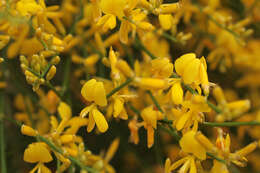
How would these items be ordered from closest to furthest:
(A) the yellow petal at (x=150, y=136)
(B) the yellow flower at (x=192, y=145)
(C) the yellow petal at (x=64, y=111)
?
1. (B) the yellow flower at (x=192, y=145)
2. (A) the yellow petal at (x=150, y=136)
3. (C) the yellow petal at (x=64, y=111)

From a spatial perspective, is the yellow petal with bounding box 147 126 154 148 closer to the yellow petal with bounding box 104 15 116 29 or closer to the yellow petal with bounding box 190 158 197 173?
the yellow petal with bounding box 190 158 197 173

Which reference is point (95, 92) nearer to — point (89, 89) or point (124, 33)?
point (89, 89)

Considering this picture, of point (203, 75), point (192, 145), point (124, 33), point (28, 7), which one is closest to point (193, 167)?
point (192, 145)

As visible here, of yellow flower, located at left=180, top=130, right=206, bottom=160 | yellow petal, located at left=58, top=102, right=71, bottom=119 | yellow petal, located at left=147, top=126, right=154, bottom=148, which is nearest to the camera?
yellow flower, located at left=180, top=130, right=206, bottom=160

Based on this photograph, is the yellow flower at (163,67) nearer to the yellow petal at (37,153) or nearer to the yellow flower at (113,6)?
the yellow flower at (113,6)

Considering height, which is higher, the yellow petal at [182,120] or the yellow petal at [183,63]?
the yellow petal at [183,63]

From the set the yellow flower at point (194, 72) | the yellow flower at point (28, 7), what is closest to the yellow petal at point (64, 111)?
the yellow flower at point (28, 7)

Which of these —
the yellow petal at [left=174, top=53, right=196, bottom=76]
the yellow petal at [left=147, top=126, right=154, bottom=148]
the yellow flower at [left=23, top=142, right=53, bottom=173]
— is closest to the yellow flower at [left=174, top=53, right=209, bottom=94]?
the yellow petal at [left=174, top=53, right=196, bottom=76]

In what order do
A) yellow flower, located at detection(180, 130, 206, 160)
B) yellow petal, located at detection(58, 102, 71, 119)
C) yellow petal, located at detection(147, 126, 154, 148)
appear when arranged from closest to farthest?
yellow flower, located at detection(180, 130, 206, 160)
yellow petal, located at detection(147, 126, 154, 148)
yellow petal, located at detection(58, 102, 71, 119)
